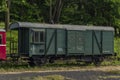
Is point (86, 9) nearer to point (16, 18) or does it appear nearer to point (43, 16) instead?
point (43, 16)

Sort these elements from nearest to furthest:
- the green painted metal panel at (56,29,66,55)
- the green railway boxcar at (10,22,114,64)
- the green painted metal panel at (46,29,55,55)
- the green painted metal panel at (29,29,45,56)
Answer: the green painted metal panel at (29,29,45,56) < the green railway boxcar at (10,22,114,64) < the green painted metal panel at (46,29,55,55) < the green painted metal panel at (56,29,66,55)

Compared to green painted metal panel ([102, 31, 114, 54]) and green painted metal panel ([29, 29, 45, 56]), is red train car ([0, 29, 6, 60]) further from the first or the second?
green painted metal panel ([102, 31, 114, 54])

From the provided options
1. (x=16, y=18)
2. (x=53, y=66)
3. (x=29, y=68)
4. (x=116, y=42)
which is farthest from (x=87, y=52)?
(x=16, y=18)

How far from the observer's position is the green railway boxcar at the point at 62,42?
3059 centimetres

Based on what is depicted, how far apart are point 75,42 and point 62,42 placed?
4.07 ft

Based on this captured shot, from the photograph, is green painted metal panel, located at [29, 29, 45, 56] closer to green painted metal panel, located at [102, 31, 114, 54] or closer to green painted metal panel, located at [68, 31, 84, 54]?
green painted metal panel, located at [68, 31, 84, 54]

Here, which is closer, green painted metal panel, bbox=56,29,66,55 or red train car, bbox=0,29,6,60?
red train car, bbox=0,29,6,60

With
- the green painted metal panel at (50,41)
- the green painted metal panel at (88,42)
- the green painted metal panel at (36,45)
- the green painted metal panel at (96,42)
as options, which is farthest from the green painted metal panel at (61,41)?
the green painted metal panel at (96,42)

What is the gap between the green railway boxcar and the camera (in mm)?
30594

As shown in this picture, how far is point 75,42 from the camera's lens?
1303 inches

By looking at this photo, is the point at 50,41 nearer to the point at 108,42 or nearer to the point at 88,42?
the point at 88,42

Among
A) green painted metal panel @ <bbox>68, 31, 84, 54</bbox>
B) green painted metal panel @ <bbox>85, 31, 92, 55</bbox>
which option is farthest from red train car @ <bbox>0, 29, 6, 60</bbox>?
green painted metal panel @ <bbox>85, 31, 92, 55</bbox>

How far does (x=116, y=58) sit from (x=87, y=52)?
13.2ft

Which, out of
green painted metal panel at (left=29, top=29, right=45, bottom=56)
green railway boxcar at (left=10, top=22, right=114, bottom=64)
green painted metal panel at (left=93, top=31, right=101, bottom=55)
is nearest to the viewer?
green painted metal panel at (left=29, top=29, right=45, bottom=56)
